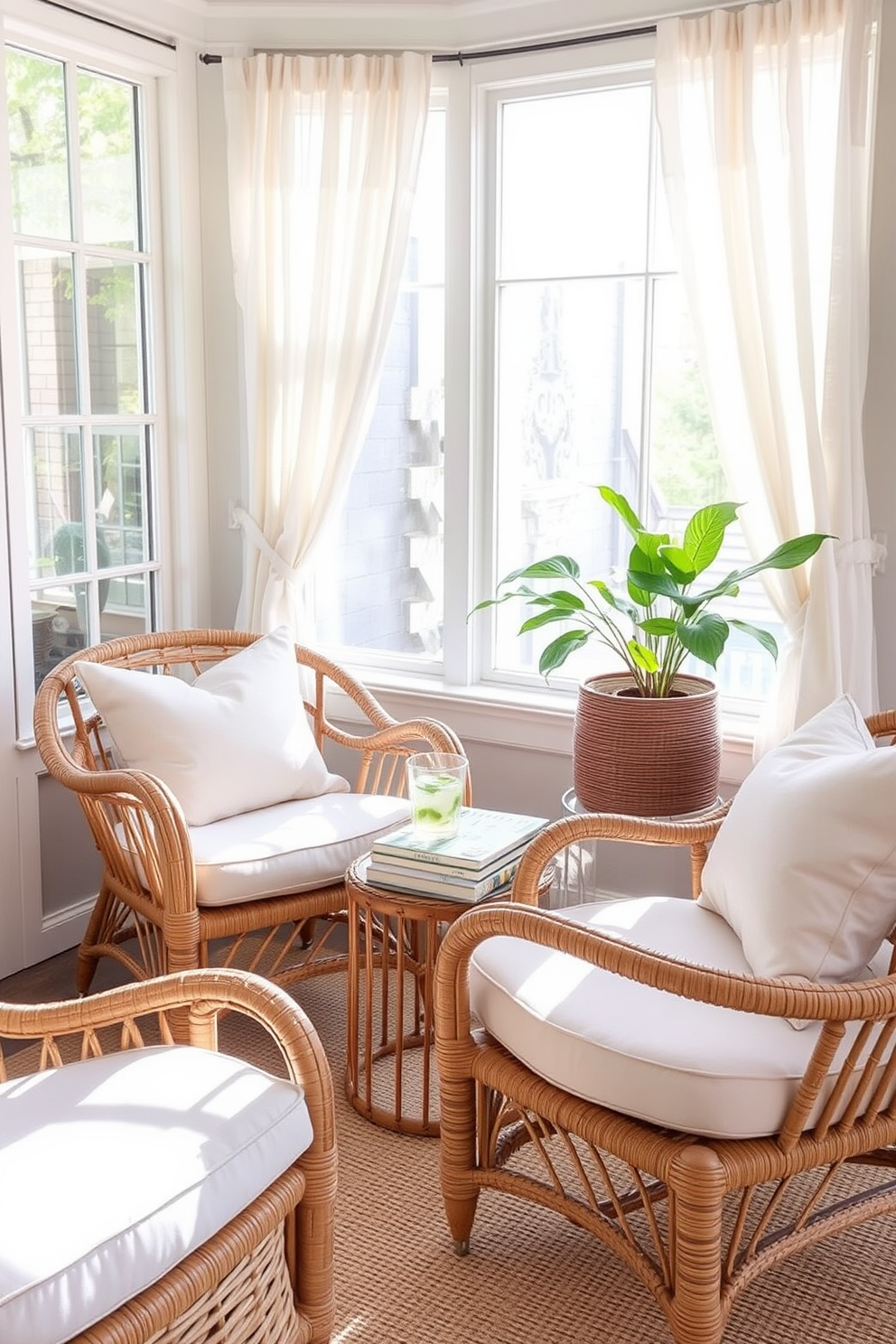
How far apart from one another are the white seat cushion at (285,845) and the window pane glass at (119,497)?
3.04 feet

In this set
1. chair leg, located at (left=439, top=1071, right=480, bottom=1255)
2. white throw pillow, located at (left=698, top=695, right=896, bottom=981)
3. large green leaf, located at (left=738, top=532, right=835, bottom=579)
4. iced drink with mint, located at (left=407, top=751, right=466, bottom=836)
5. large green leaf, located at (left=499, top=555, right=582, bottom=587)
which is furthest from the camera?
large green leaf, located at (left=499, top=555, right=582, bottom=587)

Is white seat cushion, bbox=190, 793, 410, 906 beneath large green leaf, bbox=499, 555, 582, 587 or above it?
beneath

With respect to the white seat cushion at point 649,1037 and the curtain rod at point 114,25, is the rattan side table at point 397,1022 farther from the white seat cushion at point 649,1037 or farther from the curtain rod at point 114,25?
the curtain rod at point 114,25

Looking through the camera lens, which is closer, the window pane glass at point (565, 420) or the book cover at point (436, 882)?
the book cover at point (436, 882)

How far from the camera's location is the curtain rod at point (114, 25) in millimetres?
2930

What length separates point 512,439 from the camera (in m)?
3.36

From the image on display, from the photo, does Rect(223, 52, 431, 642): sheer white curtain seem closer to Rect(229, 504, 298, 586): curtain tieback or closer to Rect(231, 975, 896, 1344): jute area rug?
Rect(229, 504, 298, 586): curtain tieback

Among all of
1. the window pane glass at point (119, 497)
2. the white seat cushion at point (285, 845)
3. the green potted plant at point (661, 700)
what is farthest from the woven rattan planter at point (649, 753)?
the window pane glass at point (119, 497)

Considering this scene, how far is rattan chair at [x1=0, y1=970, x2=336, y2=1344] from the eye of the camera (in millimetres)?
1328

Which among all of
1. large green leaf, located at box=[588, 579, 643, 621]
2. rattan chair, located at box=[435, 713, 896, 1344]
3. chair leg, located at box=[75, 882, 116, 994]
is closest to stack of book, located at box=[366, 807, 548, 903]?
rattan chair, located at box=[435, 713, 896, 1344]

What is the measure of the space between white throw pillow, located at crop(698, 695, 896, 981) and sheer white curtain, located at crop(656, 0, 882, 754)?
2.75 ft

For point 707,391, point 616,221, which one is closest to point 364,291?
point 616,221

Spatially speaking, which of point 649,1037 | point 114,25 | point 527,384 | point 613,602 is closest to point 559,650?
point 613,602

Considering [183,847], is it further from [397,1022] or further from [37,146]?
[37,146]
